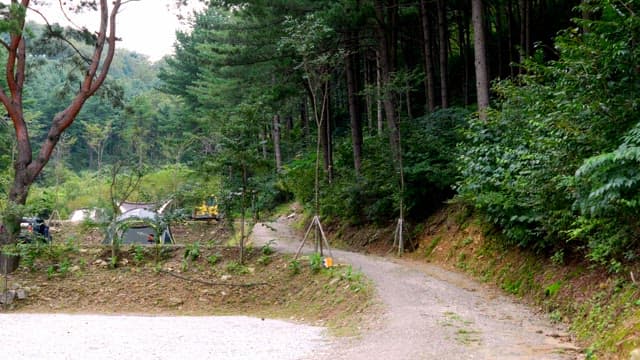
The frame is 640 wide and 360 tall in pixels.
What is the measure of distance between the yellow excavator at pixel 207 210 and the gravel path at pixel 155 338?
4.68 metres

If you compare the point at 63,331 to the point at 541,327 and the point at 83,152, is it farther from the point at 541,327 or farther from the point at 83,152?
the point at 83,152

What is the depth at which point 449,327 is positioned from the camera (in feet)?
23.0

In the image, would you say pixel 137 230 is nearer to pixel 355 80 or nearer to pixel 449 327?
pixel 355 80

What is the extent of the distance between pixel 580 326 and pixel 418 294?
2.90 metres

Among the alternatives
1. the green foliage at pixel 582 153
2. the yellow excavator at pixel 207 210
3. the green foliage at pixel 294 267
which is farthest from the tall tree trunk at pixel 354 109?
the green foliage at pixel 582 153

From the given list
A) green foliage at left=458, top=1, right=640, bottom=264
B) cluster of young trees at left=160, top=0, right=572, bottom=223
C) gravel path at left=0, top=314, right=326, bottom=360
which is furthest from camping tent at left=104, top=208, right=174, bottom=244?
green foliage at left=458, top=1, right=640, bottom=264

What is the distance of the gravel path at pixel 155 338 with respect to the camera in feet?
23.1

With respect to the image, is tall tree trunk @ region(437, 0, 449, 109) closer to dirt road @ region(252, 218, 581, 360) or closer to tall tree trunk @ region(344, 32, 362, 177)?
tall tree trunk @ region(344, 32, 362, 177)

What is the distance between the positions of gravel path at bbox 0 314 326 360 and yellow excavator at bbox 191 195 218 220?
468 centimetres

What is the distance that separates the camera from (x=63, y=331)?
9.11 m

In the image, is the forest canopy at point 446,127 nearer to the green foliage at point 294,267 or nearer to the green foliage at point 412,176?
the green foliage at point 412,176

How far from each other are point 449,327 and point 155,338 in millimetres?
4281

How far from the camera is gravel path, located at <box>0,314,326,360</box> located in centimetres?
703

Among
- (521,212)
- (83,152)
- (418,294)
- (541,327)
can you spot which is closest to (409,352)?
(541,327)
